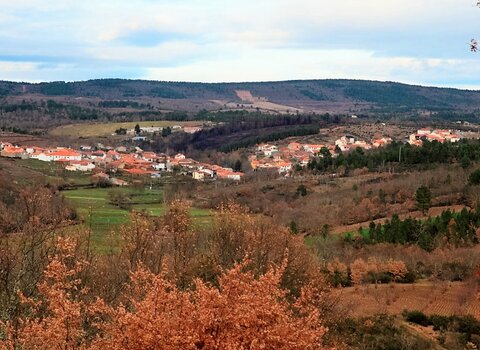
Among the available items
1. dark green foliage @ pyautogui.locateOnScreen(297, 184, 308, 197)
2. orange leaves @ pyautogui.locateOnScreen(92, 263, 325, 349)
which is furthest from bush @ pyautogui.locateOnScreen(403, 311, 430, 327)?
dark green foliage @ pyautogui.locateOnScreen(297, 184, 308, 197)

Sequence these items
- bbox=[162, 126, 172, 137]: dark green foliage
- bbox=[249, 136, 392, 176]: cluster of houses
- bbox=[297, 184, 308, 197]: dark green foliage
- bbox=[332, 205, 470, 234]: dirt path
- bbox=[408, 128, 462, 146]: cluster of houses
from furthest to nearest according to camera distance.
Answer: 1. bbox=[162, 126, 172, 137]: dark green foliage
2. bbox=[408, 128, 462, 146]: cluster of houses
3. bbox=[249, 136, 392, 176]: cluster of houses
4. bbox=[297, 184, 308, 197]: dark green foliage
5. bbox=[332, 205, 470, 234]: dirt path

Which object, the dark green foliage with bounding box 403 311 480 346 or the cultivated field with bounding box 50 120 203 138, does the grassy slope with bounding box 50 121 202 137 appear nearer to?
the cultivated field with bounding box 50 120 203 138

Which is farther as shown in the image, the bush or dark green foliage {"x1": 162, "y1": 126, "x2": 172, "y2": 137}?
dark green foliage {"x1": 162, "y1": 126, "x2": 172, "y2": 137}

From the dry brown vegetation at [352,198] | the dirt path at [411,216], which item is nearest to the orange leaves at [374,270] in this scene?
the dry brown vegetation at [352,198]

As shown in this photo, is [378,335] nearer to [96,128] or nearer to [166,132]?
[166,132]

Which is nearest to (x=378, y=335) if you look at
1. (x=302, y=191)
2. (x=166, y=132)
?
(x=302, y=191)

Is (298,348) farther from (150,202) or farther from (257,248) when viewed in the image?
(150,202)
